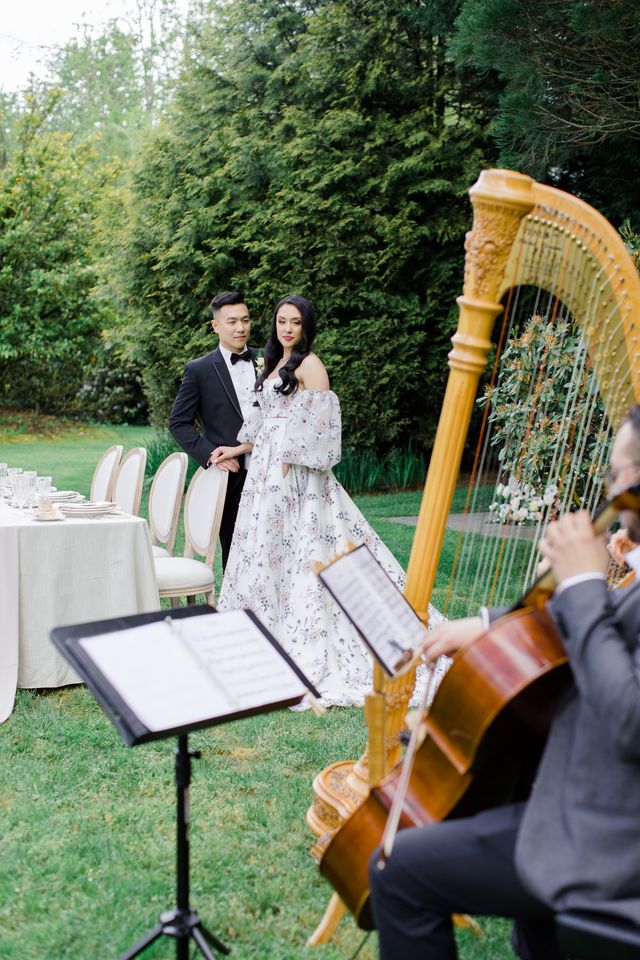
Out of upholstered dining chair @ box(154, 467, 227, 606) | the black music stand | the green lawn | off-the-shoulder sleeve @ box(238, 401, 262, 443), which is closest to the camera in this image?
the black music stand

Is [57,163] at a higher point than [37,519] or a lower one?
higher

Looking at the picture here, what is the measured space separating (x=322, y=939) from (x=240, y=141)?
28.1 ft

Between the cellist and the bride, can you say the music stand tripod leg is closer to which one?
the cellist

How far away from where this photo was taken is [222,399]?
5684 millimetres

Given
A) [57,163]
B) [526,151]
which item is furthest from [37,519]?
[57,163]

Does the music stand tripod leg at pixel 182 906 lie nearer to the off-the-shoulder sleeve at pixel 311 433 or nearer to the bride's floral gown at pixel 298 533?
the bride's floral gown at pixel 298 533

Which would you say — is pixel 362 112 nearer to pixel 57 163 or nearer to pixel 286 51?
pixel 286 51

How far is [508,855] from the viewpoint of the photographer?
69.9 inches

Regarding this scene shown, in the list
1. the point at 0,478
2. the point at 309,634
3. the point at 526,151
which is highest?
the point at 526,151

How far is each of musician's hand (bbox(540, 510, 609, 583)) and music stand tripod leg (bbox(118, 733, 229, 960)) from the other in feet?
3.24

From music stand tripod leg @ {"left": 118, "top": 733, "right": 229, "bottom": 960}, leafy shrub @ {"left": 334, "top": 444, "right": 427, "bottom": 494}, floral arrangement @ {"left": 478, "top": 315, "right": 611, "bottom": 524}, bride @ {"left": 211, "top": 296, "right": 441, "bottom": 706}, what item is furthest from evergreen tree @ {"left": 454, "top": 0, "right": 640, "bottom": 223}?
music stand tripod leg @ {"left": 118, "top": 733, "right": 229, "bottom": 960}

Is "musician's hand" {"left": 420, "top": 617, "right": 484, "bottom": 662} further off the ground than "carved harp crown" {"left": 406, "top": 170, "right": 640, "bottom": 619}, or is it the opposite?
"carved harp crown" {"left": 406, "top": 170, "right": 640, "bottom": 619}

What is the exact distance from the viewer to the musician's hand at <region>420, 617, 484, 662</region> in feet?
6.74

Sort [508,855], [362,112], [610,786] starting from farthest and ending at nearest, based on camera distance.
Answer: [362,112] < [508,855] < [610,786]
